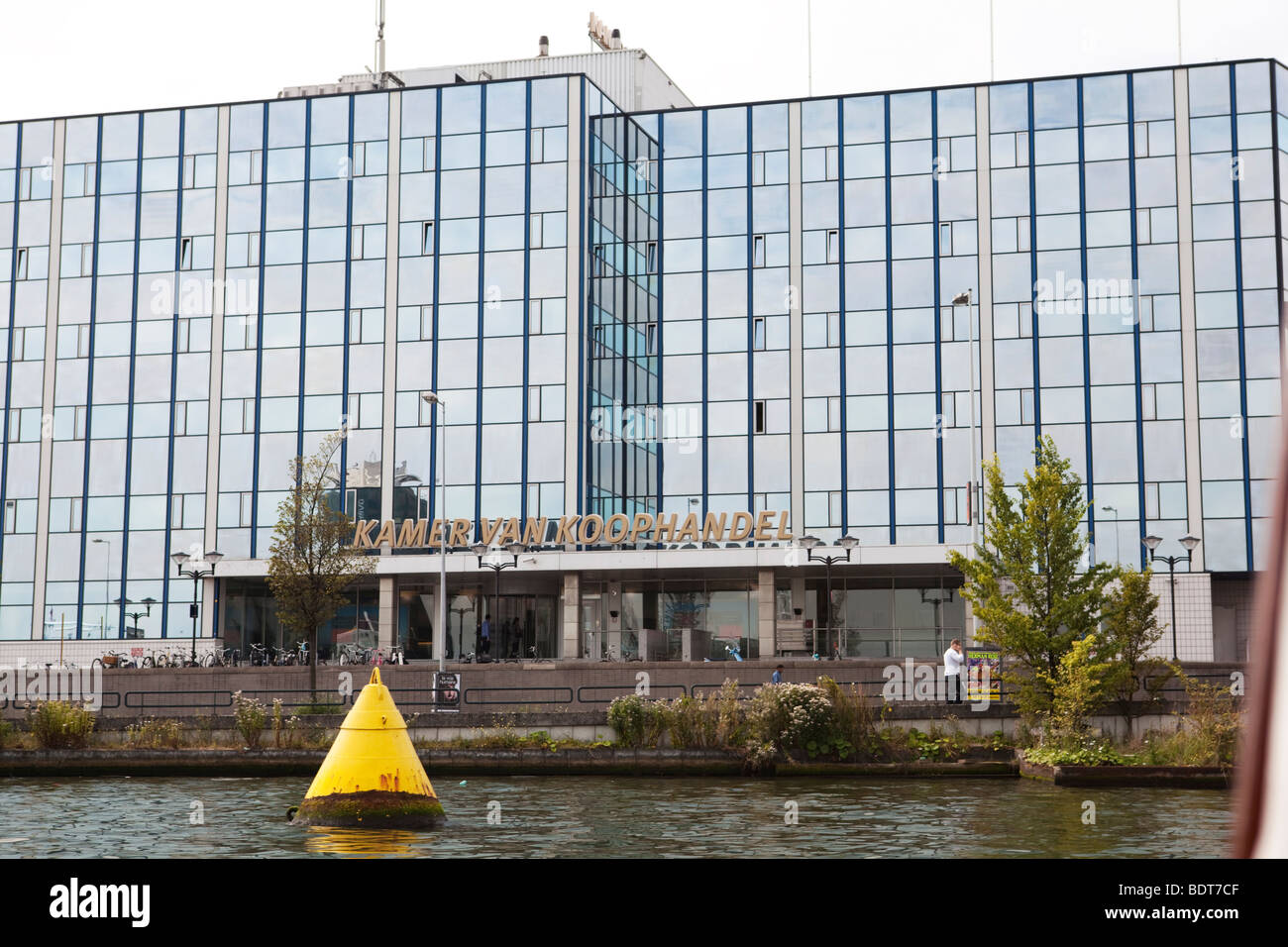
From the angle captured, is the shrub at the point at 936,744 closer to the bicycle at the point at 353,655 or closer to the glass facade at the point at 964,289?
the glass facade at the point at 964,289

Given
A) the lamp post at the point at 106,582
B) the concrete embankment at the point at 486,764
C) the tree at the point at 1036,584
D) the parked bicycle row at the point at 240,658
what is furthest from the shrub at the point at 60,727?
the lamp post at the point at 106,582

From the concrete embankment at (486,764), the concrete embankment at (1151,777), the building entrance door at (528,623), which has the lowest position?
the concrete embankment at (486,764)

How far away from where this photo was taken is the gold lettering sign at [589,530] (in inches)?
2173

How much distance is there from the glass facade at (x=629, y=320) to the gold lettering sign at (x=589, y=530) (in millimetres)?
945

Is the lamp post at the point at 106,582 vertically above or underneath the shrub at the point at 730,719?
Answer: above

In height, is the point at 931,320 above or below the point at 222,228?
below

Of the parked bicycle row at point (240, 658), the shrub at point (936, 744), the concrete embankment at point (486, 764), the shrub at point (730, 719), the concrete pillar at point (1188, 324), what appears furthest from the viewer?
the concrete pillar at point (1188, 324)

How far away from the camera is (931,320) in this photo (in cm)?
5812

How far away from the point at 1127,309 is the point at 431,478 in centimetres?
2796

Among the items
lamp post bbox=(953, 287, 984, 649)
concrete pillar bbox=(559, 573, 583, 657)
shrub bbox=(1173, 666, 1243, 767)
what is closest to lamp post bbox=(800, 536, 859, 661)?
lamp post bbox=(953, 287, 984, 649)

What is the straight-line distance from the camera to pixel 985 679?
3278cm

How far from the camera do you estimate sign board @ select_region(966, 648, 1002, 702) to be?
107ft

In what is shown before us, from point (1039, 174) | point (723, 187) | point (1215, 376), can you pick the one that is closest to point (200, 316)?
point (723, 187)
